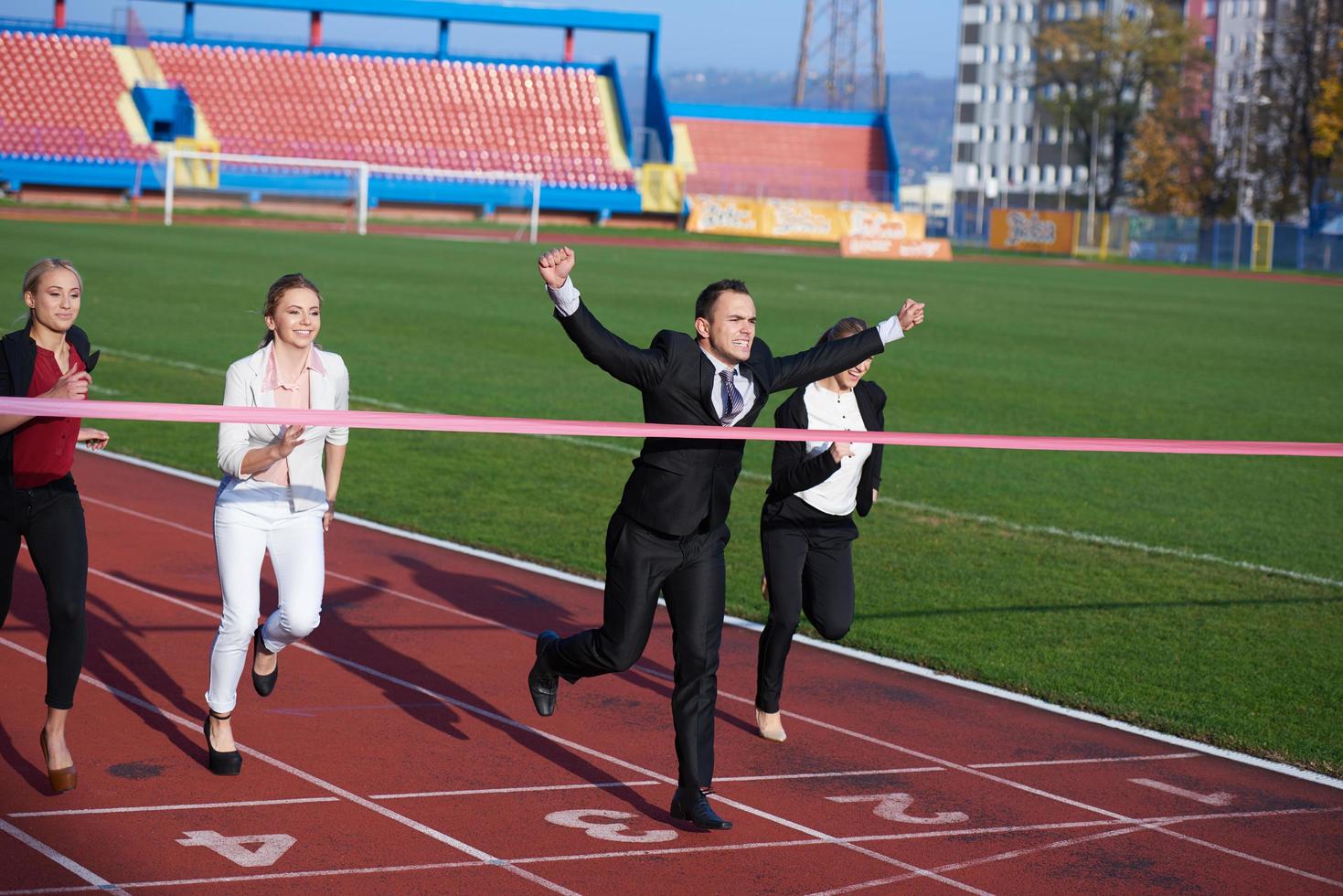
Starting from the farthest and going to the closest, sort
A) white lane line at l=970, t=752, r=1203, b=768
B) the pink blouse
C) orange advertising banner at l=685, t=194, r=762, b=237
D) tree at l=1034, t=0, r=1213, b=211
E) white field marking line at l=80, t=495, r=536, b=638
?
tree at l=1034, t=0, r=1213, b=211 → orange advertising banner at l=685, t=194, r=762, b=237 → white field marking line at l=80, t=495, r=536, b=638 → white lane line at l=970, t=752, r=1203, b=768 → the pink blouse

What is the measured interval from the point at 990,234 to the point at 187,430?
190ft

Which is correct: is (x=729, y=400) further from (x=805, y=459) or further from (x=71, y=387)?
(x=71, y=387)

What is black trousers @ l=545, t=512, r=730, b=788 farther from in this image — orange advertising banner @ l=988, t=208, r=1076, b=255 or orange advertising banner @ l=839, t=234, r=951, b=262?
orange advertising banner @ l=988, t=208, r=1076, b=255

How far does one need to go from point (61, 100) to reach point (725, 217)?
26618mm

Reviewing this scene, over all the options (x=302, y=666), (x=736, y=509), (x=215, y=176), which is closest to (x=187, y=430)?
(x=736, y=509)

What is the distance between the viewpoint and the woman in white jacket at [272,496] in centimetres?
610

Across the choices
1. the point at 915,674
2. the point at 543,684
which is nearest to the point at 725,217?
the point at 915,674

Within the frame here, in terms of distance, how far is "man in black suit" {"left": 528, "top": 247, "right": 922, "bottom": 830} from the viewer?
5809mm

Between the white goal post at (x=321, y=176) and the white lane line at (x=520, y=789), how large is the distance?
50922mm

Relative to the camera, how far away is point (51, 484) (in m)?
5.85

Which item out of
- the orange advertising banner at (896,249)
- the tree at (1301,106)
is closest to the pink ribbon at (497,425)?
the orange advertising banner at (896,249)

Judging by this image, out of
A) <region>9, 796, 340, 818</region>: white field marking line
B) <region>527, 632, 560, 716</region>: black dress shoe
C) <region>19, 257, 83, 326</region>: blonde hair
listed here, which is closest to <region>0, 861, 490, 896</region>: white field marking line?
<region>9, 796, 340, 818</region>: white field marking line

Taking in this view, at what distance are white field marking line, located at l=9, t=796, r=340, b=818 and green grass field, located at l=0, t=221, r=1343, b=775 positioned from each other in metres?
3.72

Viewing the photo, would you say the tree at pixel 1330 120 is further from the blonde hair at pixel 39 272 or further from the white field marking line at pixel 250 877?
the white field marking line at pixel 250 877
